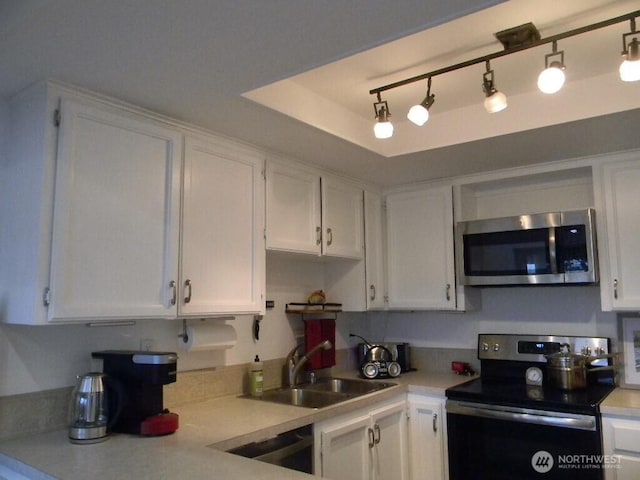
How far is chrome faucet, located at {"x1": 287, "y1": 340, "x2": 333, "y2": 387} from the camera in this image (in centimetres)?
292

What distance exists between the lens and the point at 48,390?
6.34 ft

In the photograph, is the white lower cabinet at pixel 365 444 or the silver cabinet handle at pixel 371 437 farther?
the silver cabinet handle at pixel 371 437

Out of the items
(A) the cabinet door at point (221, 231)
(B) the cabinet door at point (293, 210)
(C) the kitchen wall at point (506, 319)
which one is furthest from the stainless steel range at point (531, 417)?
(A) the cabinet door at point (221, 231)

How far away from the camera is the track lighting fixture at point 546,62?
5.41ft

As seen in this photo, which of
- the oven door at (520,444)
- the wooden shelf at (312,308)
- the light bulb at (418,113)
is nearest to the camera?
the light bulb at (418,113)

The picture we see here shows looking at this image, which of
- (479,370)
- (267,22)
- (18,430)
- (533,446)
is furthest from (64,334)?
(479,370)

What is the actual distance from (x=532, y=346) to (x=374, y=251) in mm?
1123

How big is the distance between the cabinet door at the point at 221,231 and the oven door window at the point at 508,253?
1369mm

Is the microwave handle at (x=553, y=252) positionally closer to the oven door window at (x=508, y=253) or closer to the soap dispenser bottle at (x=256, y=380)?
the oven door window at (x=508, y=253)

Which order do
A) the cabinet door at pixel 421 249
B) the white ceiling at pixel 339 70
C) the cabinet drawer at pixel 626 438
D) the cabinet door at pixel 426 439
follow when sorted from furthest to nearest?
the cabinet door at pixel 421 249
the cabinet door at pixel 426 439
the cabinet drawer at pixel 626 438
the white ceiling at pixel 339 70

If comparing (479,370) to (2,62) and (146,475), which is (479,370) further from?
(2,62)

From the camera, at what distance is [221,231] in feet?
7.54

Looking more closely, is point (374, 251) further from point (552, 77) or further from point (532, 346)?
point (552, 77)

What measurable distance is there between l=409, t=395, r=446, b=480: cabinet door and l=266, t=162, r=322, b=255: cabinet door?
42.0 inches
